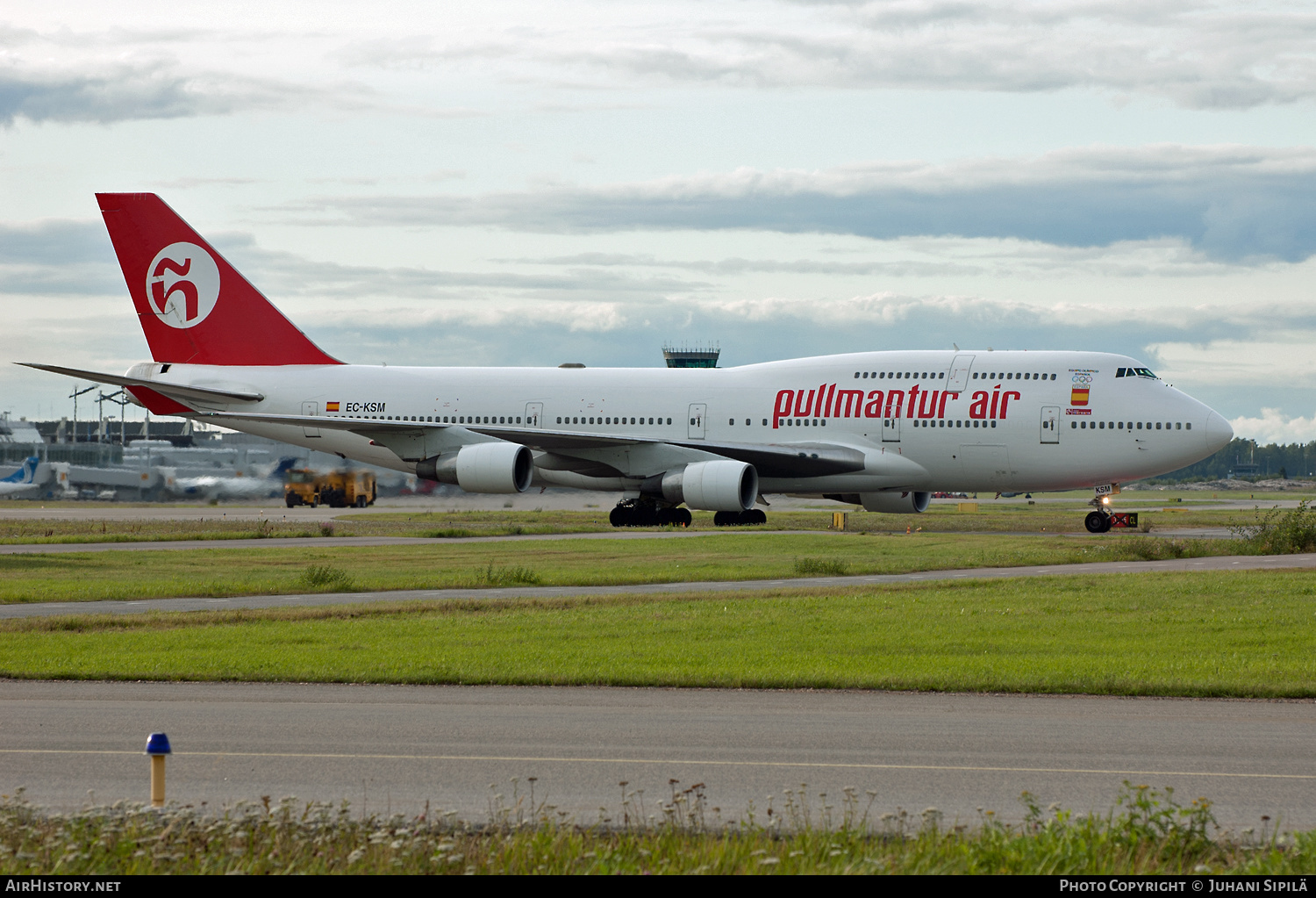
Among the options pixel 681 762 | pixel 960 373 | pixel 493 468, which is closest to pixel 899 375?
pixel 960 373

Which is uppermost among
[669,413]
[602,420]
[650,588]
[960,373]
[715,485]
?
[960,373]

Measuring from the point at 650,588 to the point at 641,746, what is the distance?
15.7 metres

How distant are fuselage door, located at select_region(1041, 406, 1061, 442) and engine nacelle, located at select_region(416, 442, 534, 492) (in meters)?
16.0

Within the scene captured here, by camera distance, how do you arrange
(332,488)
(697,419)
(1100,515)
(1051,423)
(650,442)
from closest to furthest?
(1051,423), (650,442), (1100,515), (697,419), (332,488)

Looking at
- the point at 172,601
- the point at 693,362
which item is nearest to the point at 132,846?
the point at 172,601

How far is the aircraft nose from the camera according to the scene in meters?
40.8

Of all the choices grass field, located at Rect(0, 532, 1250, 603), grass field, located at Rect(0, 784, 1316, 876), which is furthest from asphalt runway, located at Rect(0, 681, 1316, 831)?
grass field, located at Rect(0, 532, 1250, 603)

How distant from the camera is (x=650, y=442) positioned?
43.5m

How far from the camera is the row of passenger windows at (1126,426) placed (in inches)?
1601

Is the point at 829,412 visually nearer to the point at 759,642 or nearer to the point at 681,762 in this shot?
the point at 759,642

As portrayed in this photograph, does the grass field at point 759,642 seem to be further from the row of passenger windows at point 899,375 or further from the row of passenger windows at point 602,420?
the row of passenger windows at point 602,420

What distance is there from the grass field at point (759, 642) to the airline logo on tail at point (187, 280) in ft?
98.3

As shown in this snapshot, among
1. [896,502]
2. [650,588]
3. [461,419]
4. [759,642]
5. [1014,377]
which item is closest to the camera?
[759,642]

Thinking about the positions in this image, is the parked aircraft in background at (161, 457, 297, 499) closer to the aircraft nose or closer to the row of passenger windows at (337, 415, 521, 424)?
the row of passenger windows at (337, 415, 521, 424)
